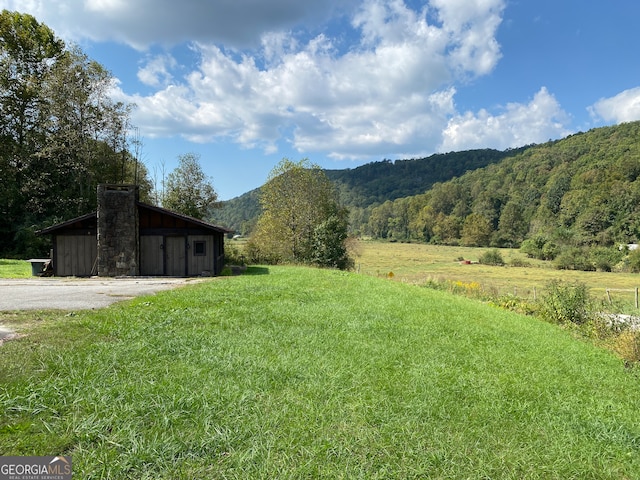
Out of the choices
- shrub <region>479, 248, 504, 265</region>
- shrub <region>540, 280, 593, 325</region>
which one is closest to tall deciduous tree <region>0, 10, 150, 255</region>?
shrub <region>540, 280, 593, 325</region>

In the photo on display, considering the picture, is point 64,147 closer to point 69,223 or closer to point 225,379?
point 69,223

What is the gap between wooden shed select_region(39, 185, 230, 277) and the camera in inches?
634

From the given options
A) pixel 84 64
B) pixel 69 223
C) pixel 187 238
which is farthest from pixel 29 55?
pixel 187 238

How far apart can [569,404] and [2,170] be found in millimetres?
33315

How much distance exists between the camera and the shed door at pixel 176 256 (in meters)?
17.3

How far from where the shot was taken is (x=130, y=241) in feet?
53.2

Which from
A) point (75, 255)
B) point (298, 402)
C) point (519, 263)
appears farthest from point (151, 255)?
point (519, 263)

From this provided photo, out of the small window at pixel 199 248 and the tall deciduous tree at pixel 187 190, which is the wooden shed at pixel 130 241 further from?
the tall deciduous tree at pixel 187 190

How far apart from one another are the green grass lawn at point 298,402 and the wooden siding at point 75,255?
1132 centimetres

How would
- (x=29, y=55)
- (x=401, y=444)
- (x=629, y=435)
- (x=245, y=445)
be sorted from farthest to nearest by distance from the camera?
(x=29, y=55) → (x=629, y=435) → (x=401, y=444) → (x=245, y=445)

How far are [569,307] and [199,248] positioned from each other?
15.6 meters

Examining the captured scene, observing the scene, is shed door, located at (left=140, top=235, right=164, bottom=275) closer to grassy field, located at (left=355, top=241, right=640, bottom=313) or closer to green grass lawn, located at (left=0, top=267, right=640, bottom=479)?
green grass lawn, located at (left=0, top=267, right=640, bottom=479)

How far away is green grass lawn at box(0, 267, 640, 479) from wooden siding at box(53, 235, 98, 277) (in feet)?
37.1

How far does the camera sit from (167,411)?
11.4ft
